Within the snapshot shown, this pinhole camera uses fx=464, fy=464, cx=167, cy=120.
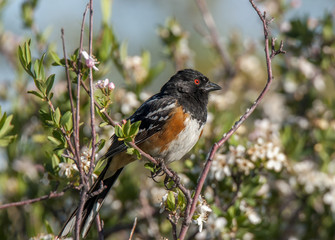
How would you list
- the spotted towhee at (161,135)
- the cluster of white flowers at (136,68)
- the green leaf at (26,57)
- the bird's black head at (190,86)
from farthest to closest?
the cluster of white flowers at (136,68), the bird's black head at (190,86), the spotted towhee at (161,135), the green leaf at (26,57)

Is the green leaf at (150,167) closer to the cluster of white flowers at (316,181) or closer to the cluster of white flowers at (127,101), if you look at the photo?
the cluster of white flowers at (127,101)

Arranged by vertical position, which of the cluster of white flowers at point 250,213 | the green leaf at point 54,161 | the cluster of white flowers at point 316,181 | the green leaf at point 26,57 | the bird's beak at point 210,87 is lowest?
the cluster of white flowers at point 316,181

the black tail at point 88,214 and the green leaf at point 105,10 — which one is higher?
the green leaf at point 105,10

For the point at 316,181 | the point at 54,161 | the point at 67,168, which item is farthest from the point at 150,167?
the point at 316,181

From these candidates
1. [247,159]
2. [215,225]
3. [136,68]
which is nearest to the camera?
[215,225]

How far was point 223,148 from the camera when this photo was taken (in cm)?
310

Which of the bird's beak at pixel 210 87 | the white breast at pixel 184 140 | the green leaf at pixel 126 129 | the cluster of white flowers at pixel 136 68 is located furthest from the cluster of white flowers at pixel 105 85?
the cluster of white flowers at pixel 136 68

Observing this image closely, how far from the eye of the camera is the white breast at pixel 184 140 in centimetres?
292

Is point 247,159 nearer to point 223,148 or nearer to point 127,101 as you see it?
point 223,148

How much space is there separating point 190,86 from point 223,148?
537mm

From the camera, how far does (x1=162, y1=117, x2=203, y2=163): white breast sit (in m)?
2.92

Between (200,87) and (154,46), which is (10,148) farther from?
(154,46)

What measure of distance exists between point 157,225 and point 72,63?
5.68ft

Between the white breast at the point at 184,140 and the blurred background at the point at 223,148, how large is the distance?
0.14 meters
